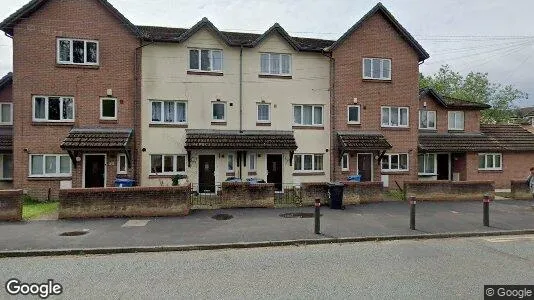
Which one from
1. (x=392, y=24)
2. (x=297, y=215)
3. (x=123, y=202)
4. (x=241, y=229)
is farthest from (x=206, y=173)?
(x=392, y=24)

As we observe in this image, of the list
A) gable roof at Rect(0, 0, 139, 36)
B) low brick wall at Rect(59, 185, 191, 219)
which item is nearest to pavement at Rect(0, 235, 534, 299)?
low brick wall at Rect(59, 185, 191, 219)

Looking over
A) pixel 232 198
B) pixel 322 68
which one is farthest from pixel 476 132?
pixel 232 198

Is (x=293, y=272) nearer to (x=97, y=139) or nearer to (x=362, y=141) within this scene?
(x=97, y=139)

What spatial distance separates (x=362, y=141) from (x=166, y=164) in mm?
11223

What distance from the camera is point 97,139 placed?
17125mm

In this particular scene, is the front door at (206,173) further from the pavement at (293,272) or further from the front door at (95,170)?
the pavement at (293,272)

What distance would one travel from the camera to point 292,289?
601cm

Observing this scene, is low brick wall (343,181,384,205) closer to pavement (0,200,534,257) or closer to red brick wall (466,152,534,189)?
pavement (0,200,534,257)

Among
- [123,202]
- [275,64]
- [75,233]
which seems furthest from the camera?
[275,64]

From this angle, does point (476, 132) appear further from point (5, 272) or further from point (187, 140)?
point (5, 272)

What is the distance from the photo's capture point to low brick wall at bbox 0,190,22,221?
11.8 m

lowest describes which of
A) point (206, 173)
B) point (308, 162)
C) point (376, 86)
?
point (206, 173)

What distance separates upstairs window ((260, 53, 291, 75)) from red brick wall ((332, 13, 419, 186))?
9.28ft

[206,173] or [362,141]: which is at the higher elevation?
[362,141]
